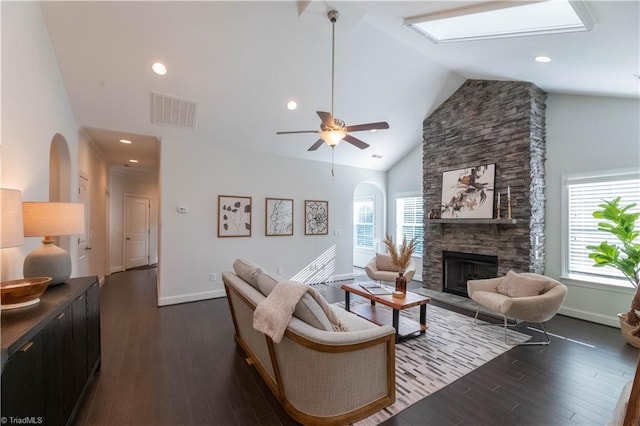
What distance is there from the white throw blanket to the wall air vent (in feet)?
11.1

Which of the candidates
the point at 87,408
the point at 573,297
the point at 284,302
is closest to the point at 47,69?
the point at 87,408

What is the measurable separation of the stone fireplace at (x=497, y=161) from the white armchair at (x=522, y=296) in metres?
0.66

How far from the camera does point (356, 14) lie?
3.03 m

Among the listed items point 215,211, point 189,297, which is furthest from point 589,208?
point 189,297

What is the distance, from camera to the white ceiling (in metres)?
2.83

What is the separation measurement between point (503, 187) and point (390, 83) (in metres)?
2.52

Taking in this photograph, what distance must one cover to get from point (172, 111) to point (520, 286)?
18.0ft

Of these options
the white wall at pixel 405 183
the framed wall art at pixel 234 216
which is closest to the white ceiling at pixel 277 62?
the framed wall art at pixel 234 216

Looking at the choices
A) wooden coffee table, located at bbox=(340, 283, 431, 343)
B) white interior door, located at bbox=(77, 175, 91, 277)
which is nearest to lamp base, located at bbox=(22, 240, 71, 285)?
white interior door, located at bbox=(77, 175, 91, 277)

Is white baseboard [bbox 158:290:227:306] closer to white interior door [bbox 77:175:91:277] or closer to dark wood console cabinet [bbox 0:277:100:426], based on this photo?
white interior door [bbox 77:175:91:277]

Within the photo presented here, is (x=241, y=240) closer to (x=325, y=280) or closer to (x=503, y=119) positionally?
(x=325, y=280)

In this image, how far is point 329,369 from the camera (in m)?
1.80

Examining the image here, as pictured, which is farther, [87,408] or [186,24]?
[186,24]

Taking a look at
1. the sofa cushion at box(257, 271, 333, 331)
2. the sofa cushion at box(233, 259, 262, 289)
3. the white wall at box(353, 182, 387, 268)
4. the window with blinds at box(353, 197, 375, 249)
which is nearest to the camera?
the sofa cushion at box(257, 271, 333, 331)
